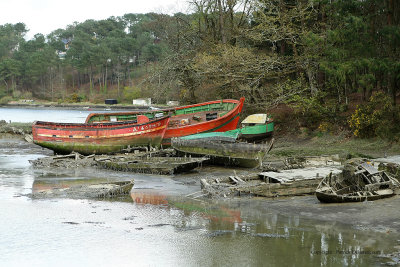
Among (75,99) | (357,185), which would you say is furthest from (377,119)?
(75,99)

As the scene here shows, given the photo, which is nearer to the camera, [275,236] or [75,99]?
[275,236]

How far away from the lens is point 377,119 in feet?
86.6

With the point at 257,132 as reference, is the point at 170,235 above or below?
below

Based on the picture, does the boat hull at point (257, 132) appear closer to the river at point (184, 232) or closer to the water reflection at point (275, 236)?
the river at point (184, 232)

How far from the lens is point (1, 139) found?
4153 centimetres

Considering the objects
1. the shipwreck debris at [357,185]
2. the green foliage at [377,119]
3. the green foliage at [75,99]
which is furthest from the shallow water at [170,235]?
the green foliage at [75,99]

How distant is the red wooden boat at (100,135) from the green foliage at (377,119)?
11.2 metres

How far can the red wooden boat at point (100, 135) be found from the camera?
1203 inches

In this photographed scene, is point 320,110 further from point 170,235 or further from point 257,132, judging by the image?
point 170,235

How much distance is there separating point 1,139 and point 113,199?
26372 mm

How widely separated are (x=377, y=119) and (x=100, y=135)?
638 inches

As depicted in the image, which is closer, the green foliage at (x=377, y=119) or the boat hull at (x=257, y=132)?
the green foliage at (x=377, y=119)

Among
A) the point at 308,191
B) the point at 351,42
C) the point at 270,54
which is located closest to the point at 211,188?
the point at 308,191

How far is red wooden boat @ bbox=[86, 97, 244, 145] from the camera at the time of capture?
31031 mm
